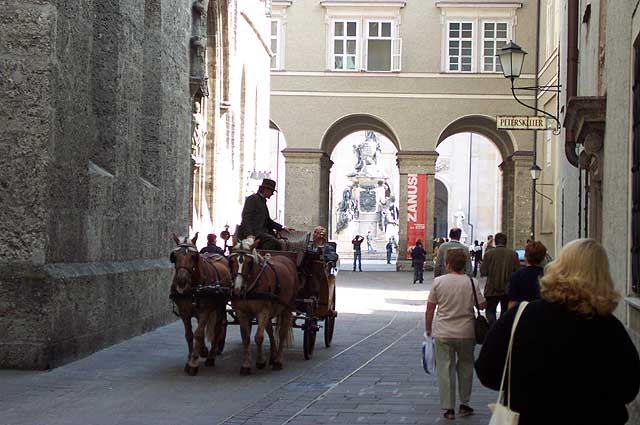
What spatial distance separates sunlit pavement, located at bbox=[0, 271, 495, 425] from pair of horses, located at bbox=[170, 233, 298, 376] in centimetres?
35

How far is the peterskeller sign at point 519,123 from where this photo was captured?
21391mm

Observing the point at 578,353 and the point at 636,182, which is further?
the point at 636,182

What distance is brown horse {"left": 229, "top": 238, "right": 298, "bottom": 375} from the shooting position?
13.5 m

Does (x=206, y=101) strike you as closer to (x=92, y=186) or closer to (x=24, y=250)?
(x=92, y=186)

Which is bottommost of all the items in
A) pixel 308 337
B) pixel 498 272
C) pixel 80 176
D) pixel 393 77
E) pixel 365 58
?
pixel 308 337

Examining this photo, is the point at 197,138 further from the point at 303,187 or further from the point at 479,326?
the point at 303,187

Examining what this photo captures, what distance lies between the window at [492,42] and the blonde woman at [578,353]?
147 feet

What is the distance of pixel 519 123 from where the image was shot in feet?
71.1

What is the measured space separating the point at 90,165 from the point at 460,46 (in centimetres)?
3531

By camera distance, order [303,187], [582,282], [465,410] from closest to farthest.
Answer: [582,282] < [465,410] < [303,187]

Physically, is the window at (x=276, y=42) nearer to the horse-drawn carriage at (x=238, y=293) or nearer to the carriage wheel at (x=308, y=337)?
the carriage wheel at (x=308, y=337)

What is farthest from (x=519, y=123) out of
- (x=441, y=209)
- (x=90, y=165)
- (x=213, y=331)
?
(x=441, y=209)

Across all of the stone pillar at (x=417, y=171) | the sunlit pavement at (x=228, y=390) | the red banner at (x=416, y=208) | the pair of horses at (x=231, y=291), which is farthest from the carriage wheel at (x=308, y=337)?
the stone pillar at (x=417, y=171)

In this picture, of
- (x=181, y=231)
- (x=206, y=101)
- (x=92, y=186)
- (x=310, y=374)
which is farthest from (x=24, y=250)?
(x=206, y=101)
